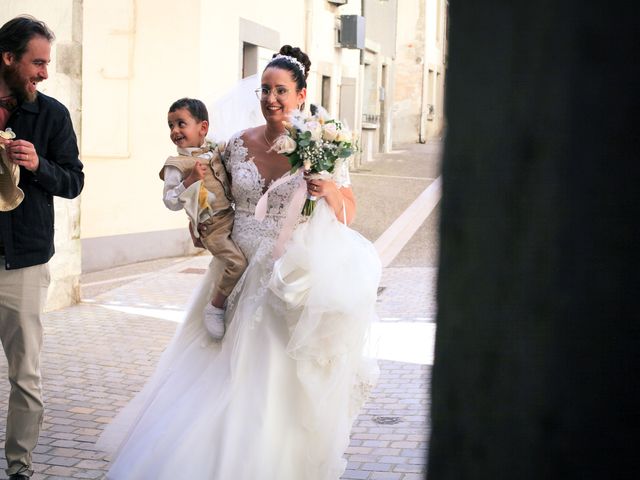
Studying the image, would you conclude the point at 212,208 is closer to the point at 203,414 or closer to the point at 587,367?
the point at 203,414

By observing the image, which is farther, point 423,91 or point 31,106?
point 423,91

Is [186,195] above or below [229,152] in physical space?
below

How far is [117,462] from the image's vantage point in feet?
16.8

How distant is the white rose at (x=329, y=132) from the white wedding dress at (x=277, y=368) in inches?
7.0

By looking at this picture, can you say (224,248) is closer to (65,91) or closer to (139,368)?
(139,368)

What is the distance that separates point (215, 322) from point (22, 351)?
Result: 0.86 meters

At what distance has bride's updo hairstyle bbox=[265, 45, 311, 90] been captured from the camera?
4.96 m

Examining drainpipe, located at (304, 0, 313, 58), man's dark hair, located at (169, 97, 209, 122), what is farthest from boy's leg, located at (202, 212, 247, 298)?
drainpipe, located at (304, 0, 313, 58)

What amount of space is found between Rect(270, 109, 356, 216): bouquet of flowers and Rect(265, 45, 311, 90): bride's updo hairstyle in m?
0.20

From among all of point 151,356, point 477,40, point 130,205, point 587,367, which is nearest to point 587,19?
point 477,40

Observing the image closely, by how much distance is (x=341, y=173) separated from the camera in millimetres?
4957

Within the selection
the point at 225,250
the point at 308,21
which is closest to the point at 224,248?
the point at 225,250

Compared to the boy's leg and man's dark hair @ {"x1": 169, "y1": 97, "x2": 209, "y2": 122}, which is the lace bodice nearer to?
the boy's leg

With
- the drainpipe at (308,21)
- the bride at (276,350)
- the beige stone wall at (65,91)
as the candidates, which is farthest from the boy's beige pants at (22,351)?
the drainpipe at (308,21)
